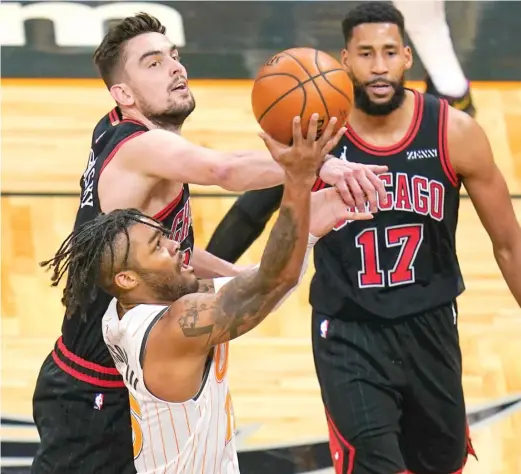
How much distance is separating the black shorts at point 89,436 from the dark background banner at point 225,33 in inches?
199

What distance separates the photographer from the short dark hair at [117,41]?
4.61 metres

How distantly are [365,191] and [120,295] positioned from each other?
87 cm

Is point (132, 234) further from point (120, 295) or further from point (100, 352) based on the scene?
point (100, 352)

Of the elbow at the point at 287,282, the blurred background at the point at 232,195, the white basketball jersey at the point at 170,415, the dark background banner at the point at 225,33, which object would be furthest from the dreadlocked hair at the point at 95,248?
the dark background banner at the point at 225,33

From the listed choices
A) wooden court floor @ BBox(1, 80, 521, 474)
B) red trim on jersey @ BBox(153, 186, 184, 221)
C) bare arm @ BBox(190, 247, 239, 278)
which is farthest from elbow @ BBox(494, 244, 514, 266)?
red trim on jersey @ BBox(153, 186, 184, 221)

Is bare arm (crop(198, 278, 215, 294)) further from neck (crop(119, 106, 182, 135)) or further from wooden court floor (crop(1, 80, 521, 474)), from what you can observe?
wooden court floor (crop(1, 80, 521, 474))

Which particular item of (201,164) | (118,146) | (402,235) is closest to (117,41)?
(118,146)

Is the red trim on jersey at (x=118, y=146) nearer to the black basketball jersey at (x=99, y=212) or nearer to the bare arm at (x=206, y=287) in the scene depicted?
the black basketball jersey at (x=99, y=212)

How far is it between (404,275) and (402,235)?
17cm

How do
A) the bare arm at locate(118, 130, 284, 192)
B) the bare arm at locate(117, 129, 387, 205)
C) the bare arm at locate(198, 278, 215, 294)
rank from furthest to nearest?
the bare arm at locate(198, 278, 215, 294) < the bare arm at locate(118, 130, 284, 192) < the bare arm at locate(117, 129, 387, 205)

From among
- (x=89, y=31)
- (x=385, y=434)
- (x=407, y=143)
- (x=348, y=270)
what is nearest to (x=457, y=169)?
(x=407, y=143)

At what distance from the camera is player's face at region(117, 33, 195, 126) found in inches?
177

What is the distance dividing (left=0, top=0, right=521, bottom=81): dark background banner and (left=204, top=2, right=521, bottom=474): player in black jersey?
4359 mm

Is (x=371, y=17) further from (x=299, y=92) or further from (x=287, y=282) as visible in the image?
(x=287, y=282)
